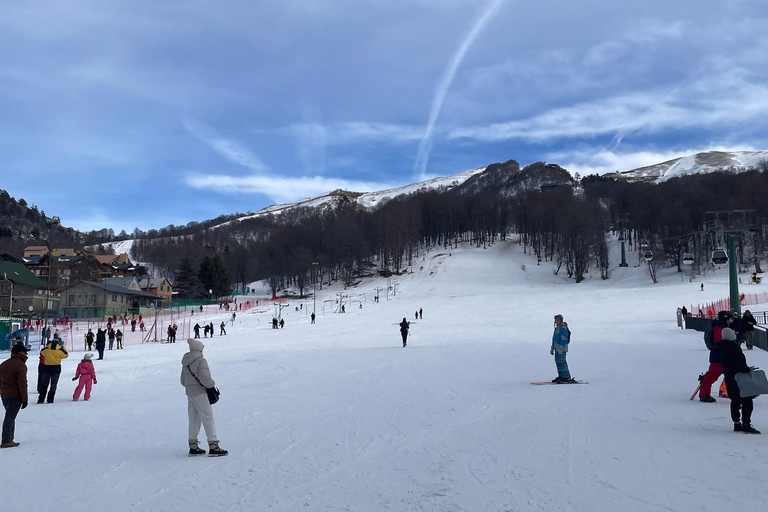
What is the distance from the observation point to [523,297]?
58.2 metres

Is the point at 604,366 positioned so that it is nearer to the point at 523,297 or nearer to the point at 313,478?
the point at 313,478

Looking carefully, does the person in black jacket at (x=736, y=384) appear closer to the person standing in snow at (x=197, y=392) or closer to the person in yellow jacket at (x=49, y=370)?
the person standing in snow at (x=197, y=392)

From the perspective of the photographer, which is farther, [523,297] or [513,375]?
[523,297]

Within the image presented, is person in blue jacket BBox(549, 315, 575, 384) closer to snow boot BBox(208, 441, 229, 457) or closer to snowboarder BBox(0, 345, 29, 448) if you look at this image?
snow boot BBox(208, 441, 229, 457)

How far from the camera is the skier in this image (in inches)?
357

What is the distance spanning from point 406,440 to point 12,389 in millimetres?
5648

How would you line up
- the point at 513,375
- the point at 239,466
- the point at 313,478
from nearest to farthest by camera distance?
the point at 313,478
the point at 239,466
the point at 513,375

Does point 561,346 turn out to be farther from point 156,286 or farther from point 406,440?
point 156,286

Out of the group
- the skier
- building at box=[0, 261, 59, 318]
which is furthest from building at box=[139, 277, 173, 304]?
the skier

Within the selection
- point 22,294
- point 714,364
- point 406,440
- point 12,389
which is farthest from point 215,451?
point 22,294

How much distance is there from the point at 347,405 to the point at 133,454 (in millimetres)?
4287

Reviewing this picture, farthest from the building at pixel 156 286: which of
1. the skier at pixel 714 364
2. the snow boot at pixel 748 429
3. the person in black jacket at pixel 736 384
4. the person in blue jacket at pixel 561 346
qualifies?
the snow boot at pixel 748 429

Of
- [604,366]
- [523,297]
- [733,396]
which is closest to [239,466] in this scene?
[733,396]

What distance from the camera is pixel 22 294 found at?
69562 millimetres
